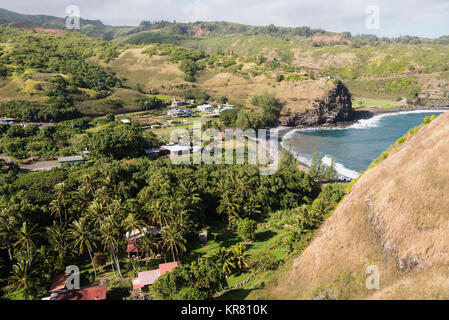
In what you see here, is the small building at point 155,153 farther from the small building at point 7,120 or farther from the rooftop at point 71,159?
the small building at point 7,120

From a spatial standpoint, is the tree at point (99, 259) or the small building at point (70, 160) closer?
the tree at point (99, 259)

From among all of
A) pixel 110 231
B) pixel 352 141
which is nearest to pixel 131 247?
pixel 110 231

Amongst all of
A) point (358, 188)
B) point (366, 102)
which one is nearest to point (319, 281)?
point (358, 188)

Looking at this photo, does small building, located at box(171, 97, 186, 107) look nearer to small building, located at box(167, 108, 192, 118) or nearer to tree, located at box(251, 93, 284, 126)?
small building, located at box(167, 108, 192, 118)

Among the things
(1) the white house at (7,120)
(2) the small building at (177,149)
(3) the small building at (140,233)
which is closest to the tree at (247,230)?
(3) the small building at (140,233)

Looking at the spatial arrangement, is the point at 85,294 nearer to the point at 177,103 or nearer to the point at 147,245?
the point at 147,245
